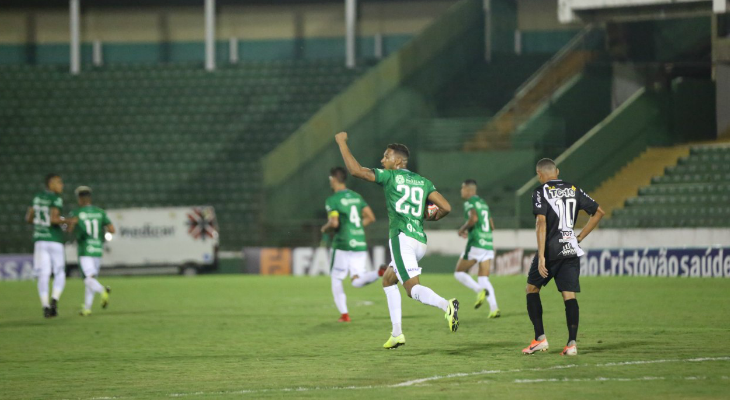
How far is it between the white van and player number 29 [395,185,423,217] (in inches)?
924

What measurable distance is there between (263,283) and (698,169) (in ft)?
46.2

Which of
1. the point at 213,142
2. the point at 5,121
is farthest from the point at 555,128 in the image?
the point at 5,121

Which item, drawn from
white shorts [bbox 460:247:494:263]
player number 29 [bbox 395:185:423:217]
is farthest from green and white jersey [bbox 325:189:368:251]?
player number 29 [bbox 395:185:423:217]

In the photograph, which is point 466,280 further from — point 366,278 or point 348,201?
point 348,201

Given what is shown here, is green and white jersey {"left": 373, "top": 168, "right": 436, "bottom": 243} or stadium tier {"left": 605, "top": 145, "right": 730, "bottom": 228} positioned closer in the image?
green and white jersey {"left": 373, "top": 168, "right": 436, "bottom": 243}

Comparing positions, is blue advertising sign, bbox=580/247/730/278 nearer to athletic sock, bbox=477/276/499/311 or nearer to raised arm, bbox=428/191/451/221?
athletic sock, bbox=477/276/499/311

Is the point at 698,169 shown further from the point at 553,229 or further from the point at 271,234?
the point at 553,229

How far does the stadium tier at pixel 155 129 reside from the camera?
128 feet

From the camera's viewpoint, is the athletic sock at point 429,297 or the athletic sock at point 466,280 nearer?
the athletic sock at point 429,297

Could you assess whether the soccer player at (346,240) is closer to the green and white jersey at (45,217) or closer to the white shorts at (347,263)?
the white shorts at (347,263)

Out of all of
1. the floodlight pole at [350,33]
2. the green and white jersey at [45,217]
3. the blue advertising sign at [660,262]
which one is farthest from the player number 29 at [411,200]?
the floodlight pole at [350,33]

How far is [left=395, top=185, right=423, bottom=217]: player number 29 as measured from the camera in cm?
1175

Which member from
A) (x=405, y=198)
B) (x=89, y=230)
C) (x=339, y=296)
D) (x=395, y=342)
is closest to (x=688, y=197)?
(x=339, y=296)

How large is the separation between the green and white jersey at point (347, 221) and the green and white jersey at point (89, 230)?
469 centimetres
